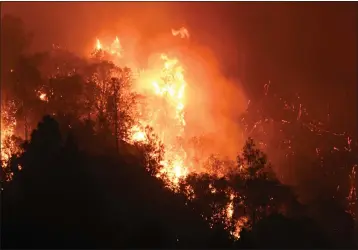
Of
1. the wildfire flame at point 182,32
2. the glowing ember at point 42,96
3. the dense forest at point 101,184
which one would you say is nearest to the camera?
the dense forest at point 101,184

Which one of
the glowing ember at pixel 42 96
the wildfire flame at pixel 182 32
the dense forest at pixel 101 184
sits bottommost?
the dense forest at pixel 101 184

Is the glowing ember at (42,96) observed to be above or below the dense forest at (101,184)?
above

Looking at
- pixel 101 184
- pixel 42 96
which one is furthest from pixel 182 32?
pixel 101 184

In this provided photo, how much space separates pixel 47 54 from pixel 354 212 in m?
62.7

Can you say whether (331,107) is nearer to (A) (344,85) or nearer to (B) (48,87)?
(A) (344,85)

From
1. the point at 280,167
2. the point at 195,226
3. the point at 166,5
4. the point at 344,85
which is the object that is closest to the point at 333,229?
the point at 195,226

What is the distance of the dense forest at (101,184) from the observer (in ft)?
116

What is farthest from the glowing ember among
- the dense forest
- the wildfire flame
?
the wildfire flame

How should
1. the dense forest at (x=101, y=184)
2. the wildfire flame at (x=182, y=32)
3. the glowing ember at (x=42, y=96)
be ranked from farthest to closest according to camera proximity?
the wildfire flame at (x=182, y=32), the glowing ember at (x=42, y=96), the dense forest at (x=101, y=184)

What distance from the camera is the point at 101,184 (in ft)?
127

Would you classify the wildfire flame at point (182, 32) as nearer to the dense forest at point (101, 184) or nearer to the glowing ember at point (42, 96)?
the dense forest at point (101, 184)

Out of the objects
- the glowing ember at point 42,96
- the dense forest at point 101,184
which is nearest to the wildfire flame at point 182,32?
the dense forest at point 101,184

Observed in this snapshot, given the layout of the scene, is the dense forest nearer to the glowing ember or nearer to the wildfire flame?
the glowing ember

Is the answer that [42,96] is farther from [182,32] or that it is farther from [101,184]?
[182,32]
